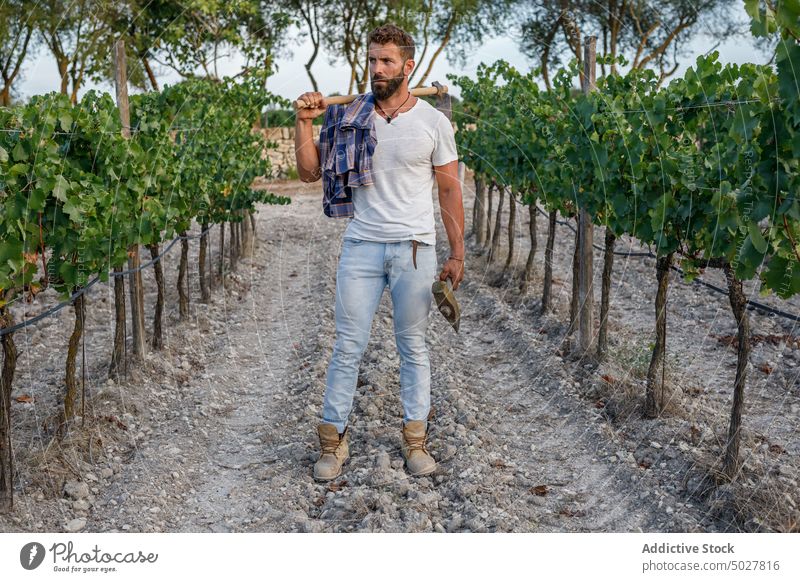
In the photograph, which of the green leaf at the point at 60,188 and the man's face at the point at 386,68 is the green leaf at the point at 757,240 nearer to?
the man's face at the point at 386,68

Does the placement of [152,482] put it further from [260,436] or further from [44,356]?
[44,356]

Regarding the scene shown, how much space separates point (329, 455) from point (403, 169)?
1575 mm

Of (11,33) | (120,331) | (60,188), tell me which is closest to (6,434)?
(60,188)

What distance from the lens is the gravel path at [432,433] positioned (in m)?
4.58

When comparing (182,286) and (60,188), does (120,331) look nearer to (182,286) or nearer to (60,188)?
(182,286)

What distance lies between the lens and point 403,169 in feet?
14.3

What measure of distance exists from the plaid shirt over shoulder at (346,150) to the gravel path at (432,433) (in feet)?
4.72

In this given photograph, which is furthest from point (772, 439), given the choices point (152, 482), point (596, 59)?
point (152, 482)

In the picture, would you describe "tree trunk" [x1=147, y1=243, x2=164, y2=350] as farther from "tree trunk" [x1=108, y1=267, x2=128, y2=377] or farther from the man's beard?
the man's beard

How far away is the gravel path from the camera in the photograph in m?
4.58

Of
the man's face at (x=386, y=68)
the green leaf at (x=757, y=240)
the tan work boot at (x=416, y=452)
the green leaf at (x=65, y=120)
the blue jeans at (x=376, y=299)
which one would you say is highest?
the man's face at (x=386, y=68)

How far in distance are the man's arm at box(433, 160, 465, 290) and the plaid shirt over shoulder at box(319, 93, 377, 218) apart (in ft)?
1.19

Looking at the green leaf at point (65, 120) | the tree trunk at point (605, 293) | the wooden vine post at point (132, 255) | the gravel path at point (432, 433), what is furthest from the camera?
the wooden vine post at point (132, 255)

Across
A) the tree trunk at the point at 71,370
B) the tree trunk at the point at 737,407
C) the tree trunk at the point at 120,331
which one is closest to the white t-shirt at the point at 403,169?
the tree trunk at the point at 737,407
